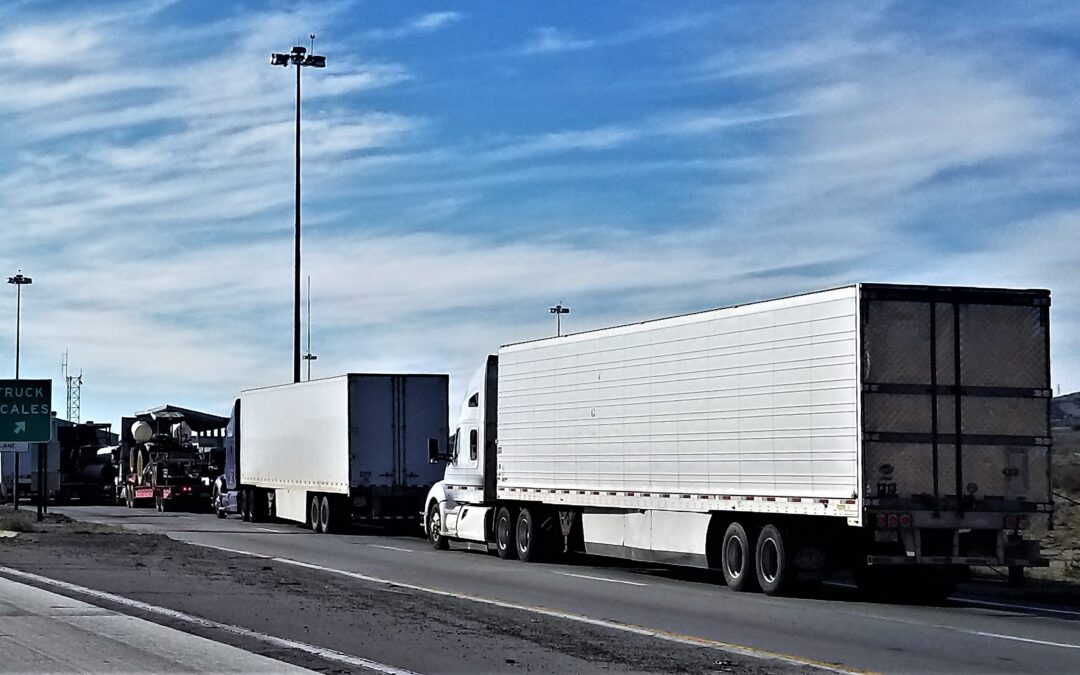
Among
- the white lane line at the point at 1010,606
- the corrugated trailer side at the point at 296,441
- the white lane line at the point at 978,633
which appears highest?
the corrugated trailer side at the point at 296,441

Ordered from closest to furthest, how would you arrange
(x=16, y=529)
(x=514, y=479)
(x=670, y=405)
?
(x=670, y=405) → (x=514, y=479) → (x=16, y=529)

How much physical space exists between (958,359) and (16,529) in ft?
77.6

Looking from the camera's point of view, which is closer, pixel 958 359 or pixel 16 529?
pixel 958 359

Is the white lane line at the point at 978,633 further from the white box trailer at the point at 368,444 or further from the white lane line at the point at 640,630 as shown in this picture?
the white box trailer at the point at 368,444

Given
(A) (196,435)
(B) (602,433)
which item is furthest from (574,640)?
(A) (196,435)

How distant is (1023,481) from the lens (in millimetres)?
19375

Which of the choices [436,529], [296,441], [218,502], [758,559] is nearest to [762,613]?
[758,559]

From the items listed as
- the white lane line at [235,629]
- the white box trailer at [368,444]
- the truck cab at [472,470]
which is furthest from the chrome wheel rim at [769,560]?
the white box trailer at [368,444]

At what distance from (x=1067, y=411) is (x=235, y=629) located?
289ft

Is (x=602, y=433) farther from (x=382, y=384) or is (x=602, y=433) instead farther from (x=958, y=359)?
(x=382, y=384)

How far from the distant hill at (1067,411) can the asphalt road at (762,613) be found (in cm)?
6374

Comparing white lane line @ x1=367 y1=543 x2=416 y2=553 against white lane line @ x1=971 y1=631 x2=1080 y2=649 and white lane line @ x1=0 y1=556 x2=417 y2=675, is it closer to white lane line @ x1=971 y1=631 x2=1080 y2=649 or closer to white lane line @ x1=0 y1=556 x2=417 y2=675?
white lane line @ x1=0 y1=556 x2=417 y2=675

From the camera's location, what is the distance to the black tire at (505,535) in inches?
1096

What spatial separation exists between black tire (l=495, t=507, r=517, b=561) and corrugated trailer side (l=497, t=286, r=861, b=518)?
653mm
